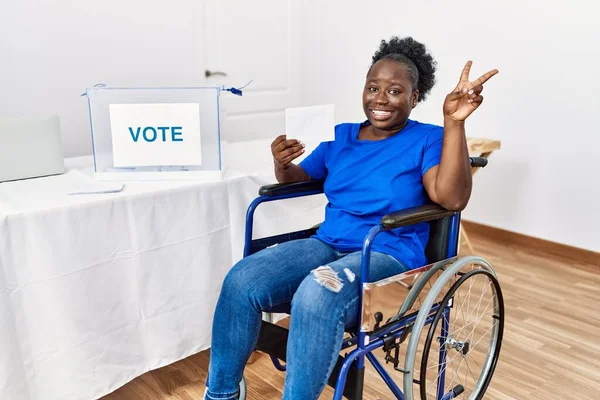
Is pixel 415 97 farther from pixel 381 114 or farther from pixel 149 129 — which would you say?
pixel 149 129

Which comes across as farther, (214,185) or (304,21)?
(304,21)

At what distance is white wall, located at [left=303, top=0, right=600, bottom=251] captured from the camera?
8.91 ft

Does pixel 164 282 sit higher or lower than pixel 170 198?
lower

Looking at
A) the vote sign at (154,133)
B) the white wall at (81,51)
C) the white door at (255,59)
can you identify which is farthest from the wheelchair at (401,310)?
the white door at (255,59)

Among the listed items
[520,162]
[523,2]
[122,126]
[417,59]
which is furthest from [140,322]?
[523,2]

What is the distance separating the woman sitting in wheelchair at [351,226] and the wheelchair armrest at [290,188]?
44 millimetres

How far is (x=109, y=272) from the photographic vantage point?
1572 mm

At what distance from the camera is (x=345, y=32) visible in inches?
142

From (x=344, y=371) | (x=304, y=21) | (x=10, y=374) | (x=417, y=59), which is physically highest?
(x=304, y=21)

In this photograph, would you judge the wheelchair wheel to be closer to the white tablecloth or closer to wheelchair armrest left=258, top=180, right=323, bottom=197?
wheelchair armrest left=258, top=180, right=323, bottom=197

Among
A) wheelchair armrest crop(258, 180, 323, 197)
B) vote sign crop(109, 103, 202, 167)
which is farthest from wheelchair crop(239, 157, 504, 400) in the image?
vote sign crop(109, 103, 202, 167)

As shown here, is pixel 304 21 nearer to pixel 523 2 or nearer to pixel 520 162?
pixel 523 2

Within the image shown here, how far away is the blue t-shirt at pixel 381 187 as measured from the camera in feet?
4.68

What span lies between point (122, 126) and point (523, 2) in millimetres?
2087
